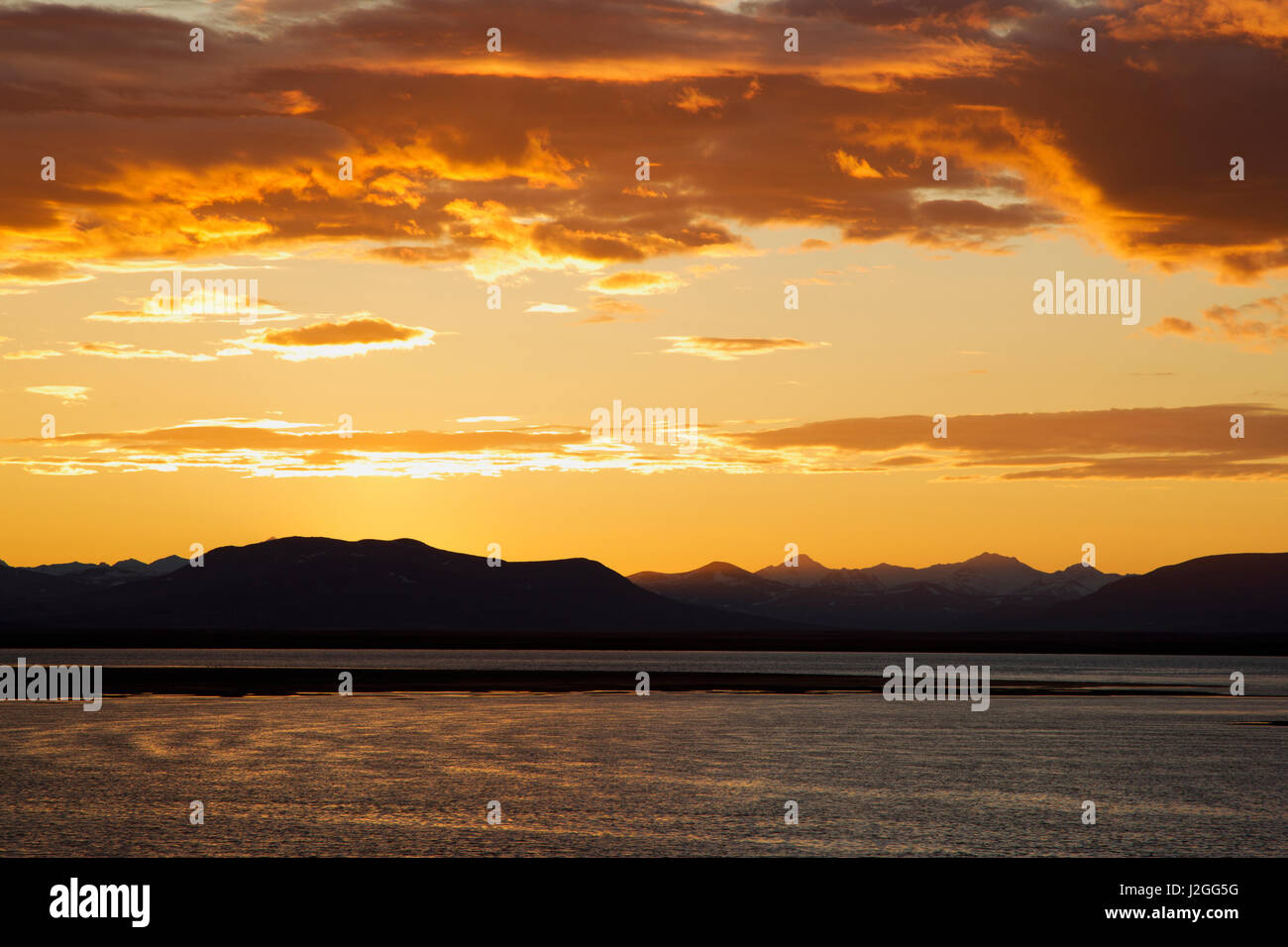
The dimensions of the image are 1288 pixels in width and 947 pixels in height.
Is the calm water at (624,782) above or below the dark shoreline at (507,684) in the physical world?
above

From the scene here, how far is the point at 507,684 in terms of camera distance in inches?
5241

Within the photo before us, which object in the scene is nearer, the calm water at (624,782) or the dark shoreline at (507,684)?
the calm water at (624,782)

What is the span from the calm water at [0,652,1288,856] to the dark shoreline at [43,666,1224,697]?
24745 millimetres

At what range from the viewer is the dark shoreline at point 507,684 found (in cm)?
12031

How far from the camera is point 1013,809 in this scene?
48.8 m

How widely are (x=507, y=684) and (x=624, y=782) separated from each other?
80.0 meters

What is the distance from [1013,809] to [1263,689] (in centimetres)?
10659

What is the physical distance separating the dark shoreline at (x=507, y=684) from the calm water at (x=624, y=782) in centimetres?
2474

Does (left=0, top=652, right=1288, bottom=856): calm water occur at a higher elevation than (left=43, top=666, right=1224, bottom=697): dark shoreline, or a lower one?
higher

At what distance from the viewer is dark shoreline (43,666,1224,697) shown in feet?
395
